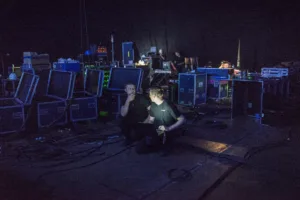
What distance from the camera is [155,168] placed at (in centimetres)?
434

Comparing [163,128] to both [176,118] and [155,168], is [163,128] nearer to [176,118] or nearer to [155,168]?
[176,118]

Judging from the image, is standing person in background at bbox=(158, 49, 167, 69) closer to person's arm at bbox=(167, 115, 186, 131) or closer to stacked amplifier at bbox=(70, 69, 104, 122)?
stacked amplifier at bbox=(70, 69, 104, 122)

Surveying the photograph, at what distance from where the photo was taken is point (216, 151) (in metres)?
4.91

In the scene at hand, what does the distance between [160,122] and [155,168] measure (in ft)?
3.27

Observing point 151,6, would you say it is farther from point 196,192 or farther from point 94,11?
point 196,192

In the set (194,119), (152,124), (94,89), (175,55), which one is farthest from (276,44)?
(152,124)

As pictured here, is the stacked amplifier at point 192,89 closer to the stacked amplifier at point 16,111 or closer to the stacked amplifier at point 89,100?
the stacked amplifier at point 89,100

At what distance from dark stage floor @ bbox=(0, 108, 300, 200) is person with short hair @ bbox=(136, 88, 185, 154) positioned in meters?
0.20

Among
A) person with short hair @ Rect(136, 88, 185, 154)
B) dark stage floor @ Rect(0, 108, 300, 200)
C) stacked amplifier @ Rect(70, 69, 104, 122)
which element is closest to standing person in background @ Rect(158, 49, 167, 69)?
stacked amplifier @ Rect(70, 69, 104, 122)

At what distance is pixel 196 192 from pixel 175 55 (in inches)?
380

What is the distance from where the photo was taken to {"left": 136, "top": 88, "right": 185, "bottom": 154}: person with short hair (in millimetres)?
4965

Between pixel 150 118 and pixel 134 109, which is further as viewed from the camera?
pixel 134 109

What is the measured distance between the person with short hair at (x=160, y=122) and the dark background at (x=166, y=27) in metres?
6.89

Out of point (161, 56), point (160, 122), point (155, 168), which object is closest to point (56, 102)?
point (160, 122)
